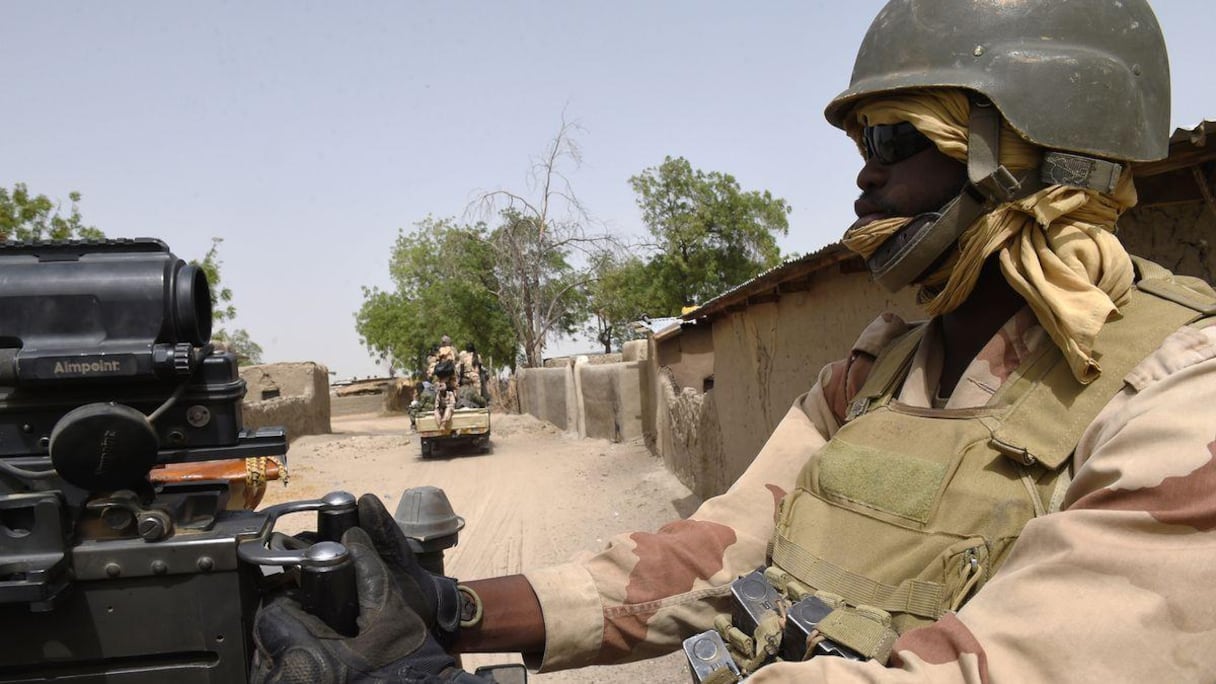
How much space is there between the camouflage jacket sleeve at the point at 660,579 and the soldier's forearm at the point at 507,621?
24 mm

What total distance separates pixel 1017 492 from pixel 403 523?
1153 mm

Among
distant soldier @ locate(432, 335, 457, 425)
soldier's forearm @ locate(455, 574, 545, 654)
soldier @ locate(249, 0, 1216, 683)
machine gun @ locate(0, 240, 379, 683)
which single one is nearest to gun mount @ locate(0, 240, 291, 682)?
machine gun @ locate(0, 240, 379, 683)

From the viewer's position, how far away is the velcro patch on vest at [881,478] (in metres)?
1.47

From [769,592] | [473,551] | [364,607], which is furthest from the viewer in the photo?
[473,551]

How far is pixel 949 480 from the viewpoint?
1.44 metres

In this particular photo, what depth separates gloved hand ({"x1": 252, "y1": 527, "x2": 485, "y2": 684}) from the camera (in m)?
1.11

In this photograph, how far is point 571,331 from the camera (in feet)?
126

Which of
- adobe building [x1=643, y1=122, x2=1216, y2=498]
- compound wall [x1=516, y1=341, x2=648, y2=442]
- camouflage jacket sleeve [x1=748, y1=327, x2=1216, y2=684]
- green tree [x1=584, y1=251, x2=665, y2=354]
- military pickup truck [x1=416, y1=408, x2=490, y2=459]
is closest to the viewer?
camouflage jacket sleeve [x1=748, y1=327, x2=1216, y2=684]

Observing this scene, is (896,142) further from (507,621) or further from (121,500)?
(121,500)

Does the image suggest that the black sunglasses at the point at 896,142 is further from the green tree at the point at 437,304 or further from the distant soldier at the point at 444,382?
the green tree at the point at 437,304

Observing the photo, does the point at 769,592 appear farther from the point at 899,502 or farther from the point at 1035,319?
the point at 1035,319

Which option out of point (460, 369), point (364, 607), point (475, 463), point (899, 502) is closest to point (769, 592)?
point (899, 502)

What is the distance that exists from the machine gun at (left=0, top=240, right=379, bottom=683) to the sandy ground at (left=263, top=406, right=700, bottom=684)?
376 cm

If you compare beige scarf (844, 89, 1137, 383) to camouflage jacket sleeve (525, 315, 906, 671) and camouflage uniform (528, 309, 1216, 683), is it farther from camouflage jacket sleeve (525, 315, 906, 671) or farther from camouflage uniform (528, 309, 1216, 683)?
camouflage jacket sleeve (525, 315, 906, 671)
